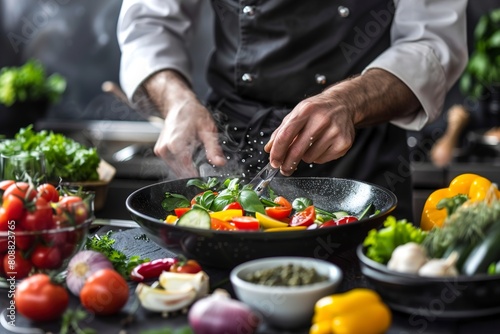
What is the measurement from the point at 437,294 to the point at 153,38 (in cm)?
137

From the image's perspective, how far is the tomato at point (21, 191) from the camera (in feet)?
4.06

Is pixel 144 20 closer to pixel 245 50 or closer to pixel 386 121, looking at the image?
pixel 245 50

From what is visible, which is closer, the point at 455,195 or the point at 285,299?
the point at 285,299

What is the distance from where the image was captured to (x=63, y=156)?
203 cm

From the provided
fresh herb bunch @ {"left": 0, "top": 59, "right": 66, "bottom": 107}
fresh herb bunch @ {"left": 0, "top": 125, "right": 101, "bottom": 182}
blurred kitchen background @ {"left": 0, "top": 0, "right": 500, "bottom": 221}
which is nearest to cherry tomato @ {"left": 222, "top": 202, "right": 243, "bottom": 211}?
fresh herb bunch @ {"left": 0, "top": 125, "right": 101, "bottom": 182}

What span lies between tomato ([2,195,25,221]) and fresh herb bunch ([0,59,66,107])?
242cm

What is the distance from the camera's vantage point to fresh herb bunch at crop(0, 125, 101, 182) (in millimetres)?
1985

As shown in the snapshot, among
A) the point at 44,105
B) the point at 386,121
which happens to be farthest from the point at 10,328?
the point at 44,105

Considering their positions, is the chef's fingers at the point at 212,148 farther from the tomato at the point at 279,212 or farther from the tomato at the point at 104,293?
the tomato at the point at 104,293

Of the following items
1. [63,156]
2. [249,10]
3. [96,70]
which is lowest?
[96,70]

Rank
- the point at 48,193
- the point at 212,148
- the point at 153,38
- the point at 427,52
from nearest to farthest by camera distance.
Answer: the point at 48,193 → the point at 212,148 → the point at 427,52 → the point at 153,38

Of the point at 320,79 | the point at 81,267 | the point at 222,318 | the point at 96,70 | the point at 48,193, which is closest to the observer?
the point at 222,318

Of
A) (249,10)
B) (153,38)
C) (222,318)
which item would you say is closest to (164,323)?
(222,318)

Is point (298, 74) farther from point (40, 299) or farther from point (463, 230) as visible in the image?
point (40, 299)
